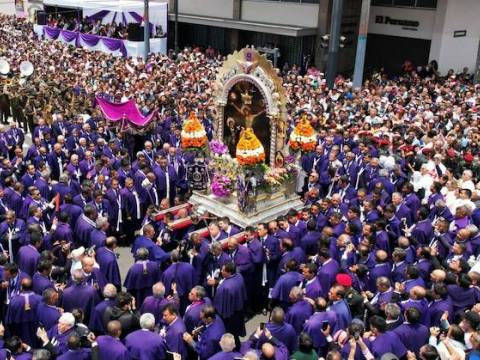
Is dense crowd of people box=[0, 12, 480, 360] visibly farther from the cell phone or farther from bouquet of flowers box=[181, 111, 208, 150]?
bouquet of flowers box=[181, 111, 208, 150]

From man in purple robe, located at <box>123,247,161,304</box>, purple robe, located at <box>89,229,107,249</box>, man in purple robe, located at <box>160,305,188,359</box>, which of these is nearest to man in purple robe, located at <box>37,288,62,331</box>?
man in purple robe, located at <box>160,305,188,359</box>

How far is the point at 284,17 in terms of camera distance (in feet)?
95.2

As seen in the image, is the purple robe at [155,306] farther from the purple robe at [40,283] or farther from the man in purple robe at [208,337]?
the purple robe at [40,283]

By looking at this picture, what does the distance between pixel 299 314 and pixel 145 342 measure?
2055 millimetres

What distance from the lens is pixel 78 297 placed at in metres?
7.34

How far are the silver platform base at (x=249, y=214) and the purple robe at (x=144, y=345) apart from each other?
5290 millimetres

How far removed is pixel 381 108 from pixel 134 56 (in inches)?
615

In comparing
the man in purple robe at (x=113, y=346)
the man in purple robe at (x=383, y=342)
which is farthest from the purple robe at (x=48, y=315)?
the man in purple robe at (x=383, y=342)

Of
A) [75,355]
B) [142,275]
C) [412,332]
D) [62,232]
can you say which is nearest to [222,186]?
[62,232]

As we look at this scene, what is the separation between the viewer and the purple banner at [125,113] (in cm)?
1479

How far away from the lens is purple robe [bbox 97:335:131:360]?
614cm

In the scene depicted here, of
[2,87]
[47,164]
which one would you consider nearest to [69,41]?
[2,87]

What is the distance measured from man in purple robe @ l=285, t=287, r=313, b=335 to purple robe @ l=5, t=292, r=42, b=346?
3.34m

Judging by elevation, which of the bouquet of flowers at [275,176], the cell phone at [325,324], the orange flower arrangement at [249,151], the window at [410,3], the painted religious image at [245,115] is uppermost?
the window at [410,3]
